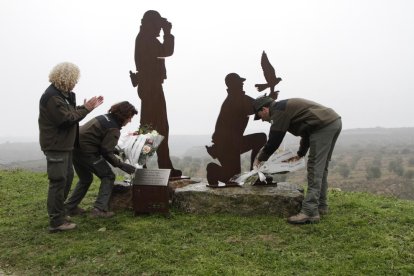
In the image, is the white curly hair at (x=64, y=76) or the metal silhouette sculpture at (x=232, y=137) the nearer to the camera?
the white curly hair at (x=64, y=76)

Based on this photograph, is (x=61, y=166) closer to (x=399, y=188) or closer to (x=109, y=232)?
(x=109, y=232)

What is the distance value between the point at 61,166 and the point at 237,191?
2.74m

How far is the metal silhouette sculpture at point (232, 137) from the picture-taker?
7.26m

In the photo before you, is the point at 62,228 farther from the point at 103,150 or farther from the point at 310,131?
the point at 310,131

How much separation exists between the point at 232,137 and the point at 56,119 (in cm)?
298

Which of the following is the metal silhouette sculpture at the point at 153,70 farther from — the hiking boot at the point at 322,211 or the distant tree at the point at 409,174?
the distant tree at the point at 409,174

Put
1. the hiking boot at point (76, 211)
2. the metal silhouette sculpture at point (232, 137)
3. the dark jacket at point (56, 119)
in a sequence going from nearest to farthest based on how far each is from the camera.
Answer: the dark jacket at point (56, 119)
the hiking boot at point (76, 211)
the metal silhouette sculpture at point (232, 137)

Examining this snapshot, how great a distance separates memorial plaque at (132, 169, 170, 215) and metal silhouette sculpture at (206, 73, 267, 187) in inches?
36.3

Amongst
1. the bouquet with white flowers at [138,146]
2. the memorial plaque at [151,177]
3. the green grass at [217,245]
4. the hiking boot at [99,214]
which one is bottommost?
the green grass at [217,245]

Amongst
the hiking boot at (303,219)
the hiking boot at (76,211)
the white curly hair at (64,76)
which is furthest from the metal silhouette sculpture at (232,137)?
the white curly hair at (64,76)

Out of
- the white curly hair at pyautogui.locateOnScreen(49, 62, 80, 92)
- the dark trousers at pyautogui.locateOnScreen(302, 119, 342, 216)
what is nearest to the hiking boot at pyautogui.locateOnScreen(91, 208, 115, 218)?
the white curly hair at pyautogui.locateOnScreen(49, 62, 80, 92)

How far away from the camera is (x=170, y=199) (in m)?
7.24

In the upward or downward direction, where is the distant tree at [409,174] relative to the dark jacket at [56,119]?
downward

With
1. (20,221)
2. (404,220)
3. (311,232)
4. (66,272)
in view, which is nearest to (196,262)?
(66,272)
